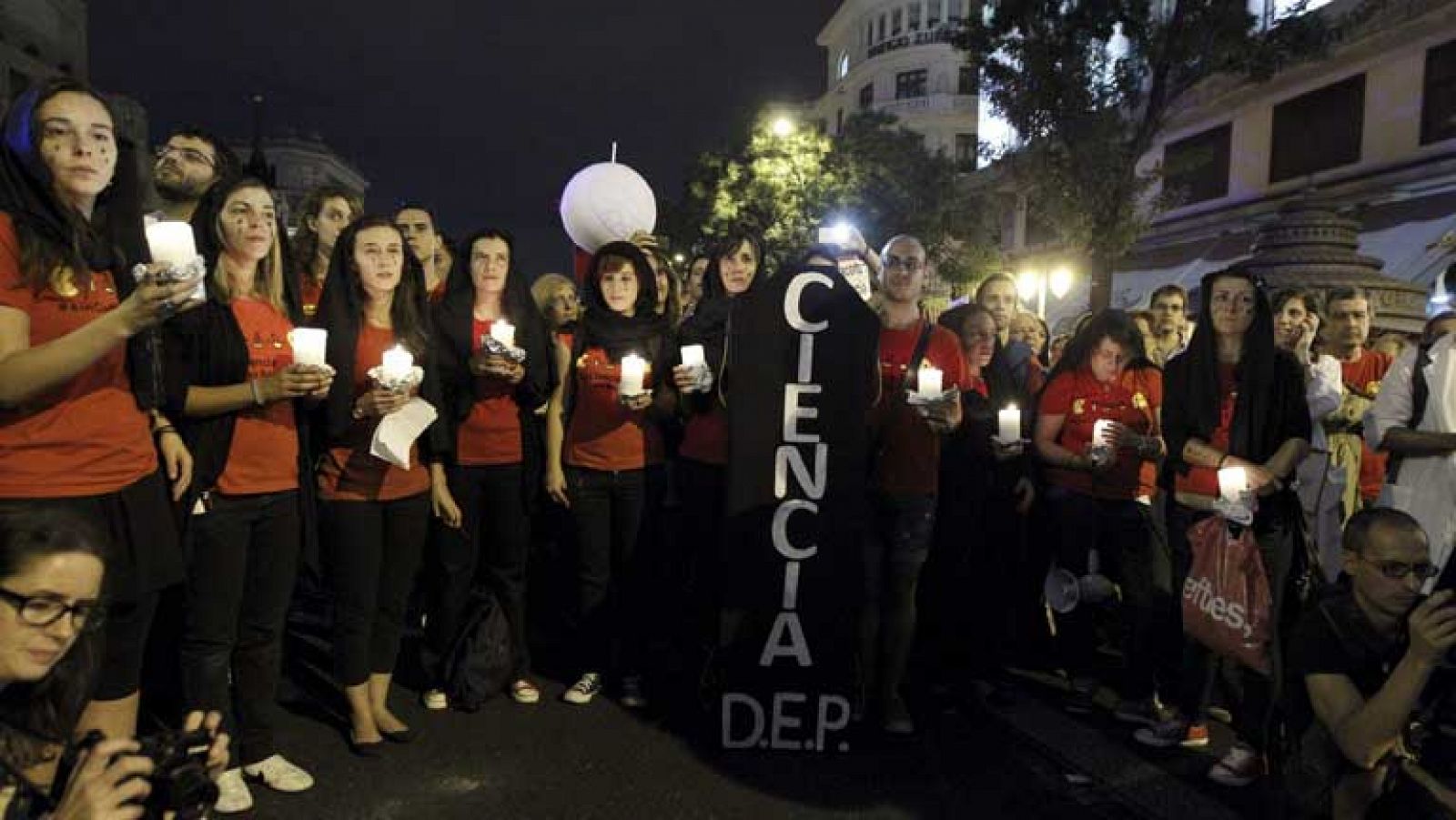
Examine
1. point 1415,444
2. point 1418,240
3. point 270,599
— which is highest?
point 1418,240

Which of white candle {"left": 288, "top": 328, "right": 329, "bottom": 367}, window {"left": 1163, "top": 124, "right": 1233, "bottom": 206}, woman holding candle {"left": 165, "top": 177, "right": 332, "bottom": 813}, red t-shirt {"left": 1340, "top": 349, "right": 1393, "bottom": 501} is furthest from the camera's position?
window {"left": 1163, "top": 124, "right": 1233, "bottom": 206}

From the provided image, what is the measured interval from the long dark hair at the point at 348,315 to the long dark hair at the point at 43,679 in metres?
1.76

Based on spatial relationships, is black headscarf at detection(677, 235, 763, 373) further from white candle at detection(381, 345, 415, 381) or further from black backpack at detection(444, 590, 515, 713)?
black backpack at detection(444, 590, 515, 713)

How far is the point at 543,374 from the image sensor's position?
446 cm

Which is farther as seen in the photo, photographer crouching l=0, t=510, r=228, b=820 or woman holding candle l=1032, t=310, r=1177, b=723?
woman holding candle l=1032, t=310, r=1177, b=723

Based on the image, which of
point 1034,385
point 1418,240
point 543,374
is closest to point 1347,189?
point 1418,240

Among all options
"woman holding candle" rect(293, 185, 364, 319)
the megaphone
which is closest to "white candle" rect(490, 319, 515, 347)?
"woman holding candle" rect(293, 185, 364, 319)

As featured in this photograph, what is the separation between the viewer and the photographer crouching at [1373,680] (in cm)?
238

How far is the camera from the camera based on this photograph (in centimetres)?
166

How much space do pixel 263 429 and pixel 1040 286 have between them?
70.9 ft

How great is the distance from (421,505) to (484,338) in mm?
770

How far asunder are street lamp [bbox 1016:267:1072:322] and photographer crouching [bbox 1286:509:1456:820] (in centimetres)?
456

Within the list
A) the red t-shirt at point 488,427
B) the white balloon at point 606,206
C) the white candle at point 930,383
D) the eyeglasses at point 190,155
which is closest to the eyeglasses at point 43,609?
the red t-shirt at point 488,427

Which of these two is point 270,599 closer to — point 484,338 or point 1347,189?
point 484,338
